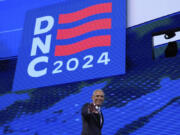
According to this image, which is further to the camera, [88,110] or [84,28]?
[84,28]

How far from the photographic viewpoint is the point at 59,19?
428 centimetres

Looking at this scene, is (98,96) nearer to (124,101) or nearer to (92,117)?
(92,117)

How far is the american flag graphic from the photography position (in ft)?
12.7

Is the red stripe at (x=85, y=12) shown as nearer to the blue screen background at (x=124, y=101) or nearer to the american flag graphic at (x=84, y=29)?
the american flag graphic at (x=84, y=29)

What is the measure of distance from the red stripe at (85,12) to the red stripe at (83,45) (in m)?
0.38

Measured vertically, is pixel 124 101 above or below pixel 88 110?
below

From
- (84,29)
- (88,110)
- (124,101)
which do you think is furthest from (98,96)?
(84,29)

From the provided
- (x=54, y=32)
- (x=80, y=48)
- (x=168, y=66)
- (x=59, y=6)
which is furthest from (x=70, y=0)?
(x=168, y=66)

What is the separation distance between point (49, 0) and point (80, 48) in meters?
1.01

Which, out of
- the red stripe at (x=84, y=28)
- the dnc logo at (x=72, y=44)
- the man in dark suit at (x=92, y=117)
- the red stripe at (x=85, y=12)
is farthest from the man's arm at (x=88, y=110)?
the red stripe at (x=85, y=12)

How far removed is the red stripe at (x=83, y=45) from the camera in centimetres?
383

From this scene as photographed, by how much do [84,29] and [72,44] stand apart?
10.0 inches

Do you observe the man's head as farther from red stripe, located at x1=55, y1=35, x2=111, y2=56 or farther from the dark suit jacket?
red stripe, located at x1=55, y1=35, x2=111, y2=56

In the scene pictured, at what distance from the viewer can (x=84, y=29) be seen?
4.07 m
